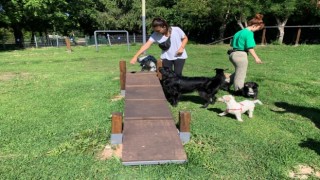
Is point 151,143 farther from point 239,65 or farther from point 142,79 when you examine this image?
point 239,65

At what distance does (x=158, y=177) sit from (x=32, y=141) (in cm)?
220

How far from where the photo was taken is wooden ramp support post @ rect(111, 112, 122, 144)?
4.19 metres

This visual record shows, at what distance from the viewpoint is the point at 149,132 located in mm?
4199

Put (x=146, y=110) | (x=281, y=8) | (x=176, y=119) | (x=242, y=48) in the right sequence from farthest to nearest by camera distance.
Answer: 1. (x=281, y=8)
2. (x=242, y=48)
3. (x=176, y=119)
4. (x=146, y=110)

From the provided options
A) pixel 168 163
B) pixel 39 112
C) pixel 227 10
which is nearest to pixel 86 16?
pixel 227 10

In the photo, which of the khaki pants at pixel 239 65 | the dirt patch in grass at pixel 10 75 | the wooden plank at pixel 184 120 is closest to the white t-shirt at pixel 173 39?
the khaki pants at pixel 239 65

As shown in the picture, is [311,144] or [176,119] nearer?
[311,144]

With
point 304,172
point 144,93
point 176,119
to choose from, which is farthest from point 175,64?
point 304,172

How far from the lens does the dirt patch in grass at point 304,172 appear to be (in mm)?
3602

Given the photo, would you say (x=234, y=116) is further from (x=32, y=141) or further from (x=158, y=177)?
(x=32, y=141)

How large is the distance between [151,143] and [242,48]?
371 cm

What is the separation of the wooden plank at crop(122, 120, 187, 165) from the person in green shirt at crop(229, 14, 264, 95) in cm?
302

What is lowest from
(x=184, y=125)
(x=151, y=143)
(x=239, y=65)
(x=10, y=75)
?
(x=10, y=75)

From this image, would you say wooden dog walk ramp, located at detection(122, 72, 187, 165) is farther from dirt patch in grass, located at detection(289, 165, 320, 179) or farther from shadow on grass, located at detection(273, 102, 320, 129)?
shadow on grass, located at detection(273, 102, 320, 129)
